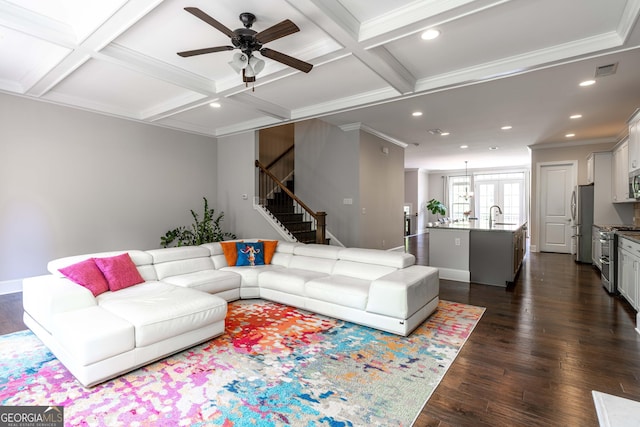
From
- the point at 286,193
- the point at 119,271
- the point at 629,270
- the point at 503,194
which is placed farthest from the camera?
the point at 503,194

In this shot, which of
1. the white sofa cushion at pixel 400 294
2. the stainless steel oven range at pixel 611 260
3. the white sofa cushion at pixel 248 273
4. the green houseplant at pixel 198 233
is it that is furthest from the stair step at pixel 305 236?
the stainless steel oven range at pixel 611 260

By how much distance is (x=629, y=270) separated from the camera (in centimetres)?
384

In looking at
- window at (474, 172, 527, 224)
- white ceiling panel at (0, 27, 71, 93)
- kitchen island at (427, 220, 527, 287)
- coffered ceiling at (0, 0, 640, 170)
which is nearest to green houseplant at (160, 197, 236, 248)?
coffered ceiling at (0, 0, 640, 170)

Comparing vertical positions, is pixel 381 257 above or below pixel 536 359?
above

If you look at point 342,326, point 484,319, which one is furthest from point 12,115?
point 484,319

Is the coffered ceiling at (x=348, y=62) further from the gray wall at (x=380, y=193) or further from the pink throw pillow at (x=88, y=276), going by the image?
the pink throw pillow at (x=88, y=276)

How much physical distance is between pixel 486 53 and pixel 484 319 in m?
2.93

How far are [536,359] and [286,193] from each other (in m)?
5.61

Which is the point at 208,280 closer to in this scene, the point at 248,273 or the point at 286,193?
the point at 248,273

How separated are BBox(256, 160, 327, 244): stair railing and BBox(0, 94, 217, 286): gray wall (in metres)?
1.42

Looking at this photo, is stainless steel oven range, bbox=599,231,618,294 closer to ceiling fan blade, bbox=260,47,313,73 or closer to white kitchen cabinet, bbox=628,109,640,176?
white kitchen cabinet, bbox=628,109,640,176

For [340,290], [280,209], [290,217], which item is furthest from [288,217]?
[340,290]

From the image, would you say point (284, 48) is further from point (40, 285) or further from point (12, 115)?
point (12, 115)

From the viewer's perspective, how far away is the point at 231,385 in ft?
7.49
